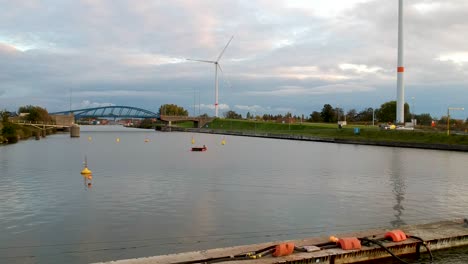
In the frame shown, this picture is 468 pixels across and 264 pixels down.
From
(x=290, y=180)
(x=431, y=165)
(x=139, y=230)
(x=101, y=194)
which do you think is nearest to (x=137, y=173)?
(x=101, y=194)

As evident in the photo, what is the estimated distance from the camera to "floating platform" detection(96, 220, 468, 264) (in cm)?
1217

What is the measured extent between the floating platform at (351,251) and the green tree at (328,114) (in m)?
153

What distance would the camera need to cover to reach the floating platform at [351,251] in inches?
479

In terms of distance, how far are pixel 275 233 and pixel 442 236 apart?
593cm

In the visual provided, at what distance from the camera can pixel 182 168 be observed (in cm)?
4150

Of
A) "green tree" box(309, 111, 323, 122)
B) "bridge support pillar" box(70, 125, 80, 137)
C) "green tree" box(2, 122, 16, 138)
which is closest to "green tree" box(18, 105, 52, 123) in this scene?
"bridge support pillar" box(70, 125, 80, 137)

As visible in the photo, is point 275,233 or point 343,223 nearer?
point 275,233

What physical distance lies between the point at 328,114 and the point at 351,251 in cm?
15872

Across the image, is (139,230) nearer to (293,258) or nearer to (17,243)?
(17,243)

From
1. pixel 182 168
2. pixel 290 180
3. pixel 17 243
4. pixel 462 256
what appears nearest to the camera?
pixel 462 256

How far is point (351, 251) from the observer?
43.9 feet

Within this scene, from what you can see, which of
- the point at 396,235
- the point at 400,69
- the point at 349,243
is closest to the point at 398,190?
→ the point at 396,235

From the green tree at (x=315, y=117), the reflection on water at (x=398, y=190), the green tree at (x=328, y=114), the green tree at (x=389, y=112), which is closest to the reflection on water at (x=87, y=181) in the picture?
the reflection on water at (x=398, y=190)

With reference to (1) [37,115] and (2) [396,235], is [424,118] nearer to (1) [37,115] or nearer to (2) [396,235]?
(1) [37,115]
